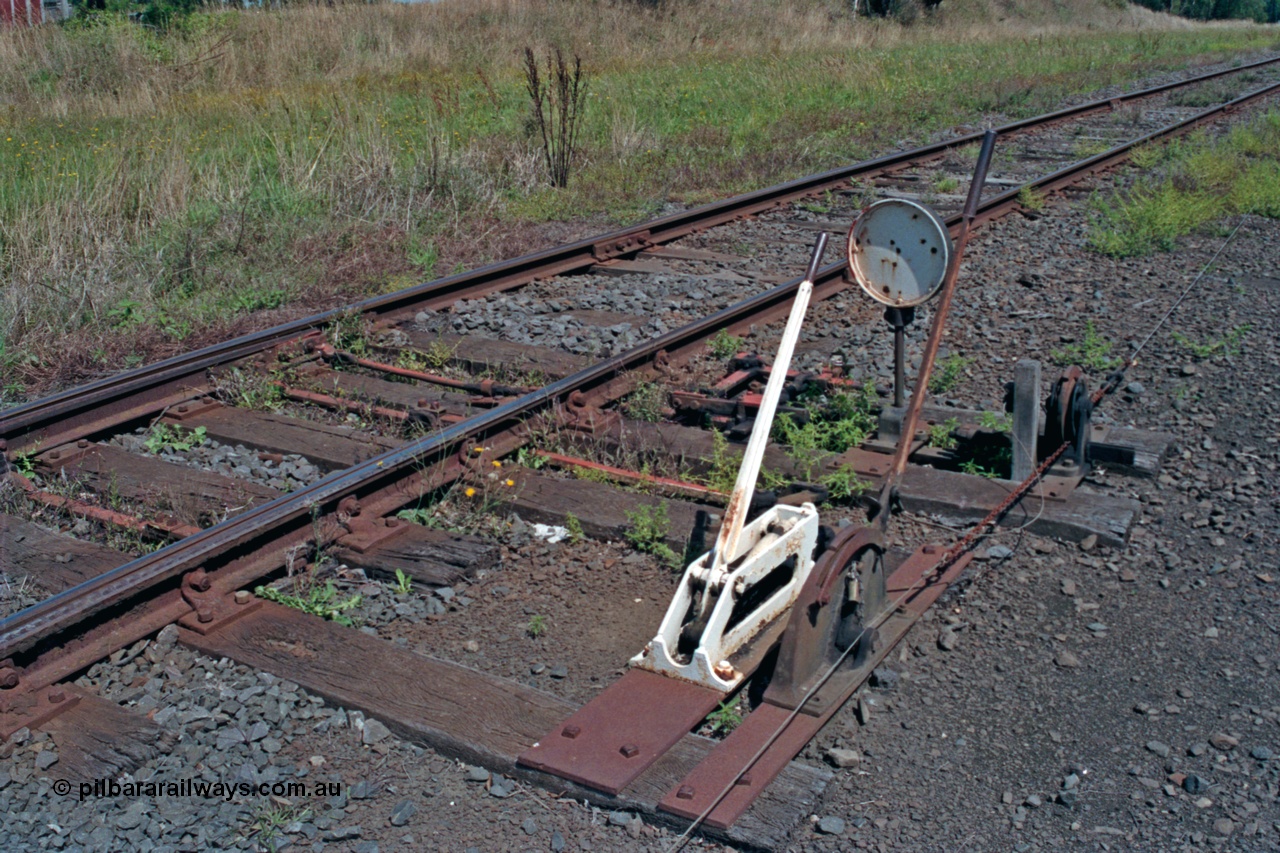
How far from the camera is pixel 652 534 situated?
4094 mm

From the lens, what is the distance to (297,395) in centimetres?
562

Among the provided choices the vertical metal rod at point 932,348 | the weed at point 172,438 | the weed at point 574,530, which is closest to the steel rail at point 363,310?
the weed at point 172,438

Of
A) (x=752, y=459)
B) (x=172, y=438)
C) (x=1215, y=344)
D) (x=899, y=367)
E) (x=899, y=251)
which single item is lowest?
(x=172, y=438)

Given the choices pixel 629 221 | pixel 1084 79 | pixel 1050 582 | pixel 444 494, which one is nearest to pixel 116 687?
pixel 444 494

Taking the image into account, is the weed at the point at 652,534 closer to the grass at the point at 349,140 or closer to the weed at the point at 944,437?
the weed at the point at 944,437

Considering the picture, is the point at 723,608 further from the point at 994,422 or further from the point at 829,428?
the point at 994,422

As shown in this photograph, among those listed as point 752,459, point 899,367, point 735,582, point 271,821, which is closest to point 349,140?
point 899,367

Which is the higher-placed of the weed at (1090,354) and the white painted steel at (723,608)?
the white painted steel at (723,608)

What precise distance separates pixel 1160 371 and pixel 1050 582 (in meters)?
2.38

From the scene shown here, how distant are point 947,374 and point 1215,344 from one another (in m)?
1.49

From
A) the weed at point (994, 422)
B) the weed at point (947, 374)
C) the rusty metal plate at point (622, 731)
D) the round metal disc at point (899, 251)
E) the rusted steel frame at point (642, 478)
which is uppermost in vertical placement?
the round metal disc at point (899, 251)

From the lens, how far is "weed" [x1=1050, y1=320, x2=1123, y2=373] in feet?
18.9

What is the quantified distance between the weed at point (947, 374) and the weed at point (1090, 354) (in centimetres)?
51

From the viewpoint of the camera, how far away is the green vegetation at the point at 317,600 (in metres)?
3.61
